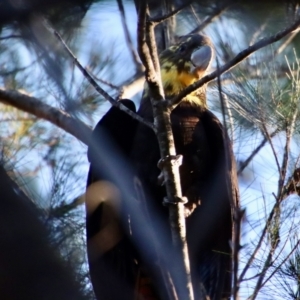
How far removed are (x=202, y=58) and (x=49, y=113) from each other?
3.15 ft

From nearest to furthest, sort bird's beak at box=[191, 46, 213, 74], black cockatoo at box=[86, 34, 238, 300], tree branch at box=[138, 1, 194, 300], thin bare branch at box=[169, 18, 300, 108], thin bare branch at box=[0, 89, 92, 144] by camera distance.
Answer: thin bare branch at box=[169, 18, 300, 108] → tree branch at box=[138, 1, 194, 300] → thin bare branch at box=[0, 89, 92, 144] → black cockatoo at box=[86, 34, 238, 300] → bird's beak at box=[191, 46, 213, 74]

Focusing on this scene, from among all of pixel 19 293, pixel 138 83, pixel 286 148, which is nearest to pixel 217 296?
pixel 286 148

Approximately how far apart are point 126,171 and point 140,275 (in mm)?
531

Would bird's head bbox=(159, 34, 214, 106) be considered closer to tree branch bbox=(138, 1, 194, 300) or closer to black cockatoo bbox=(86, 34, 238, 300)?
black cockatoo bbox=(86, 34, 238, 300)

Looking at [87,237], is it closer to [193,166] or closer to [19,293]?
[193,166]

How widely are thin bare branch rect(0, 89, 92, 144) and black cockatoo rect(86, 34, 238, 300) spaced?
107mm

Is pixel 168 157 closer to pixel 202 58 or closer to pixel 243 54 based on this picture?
pixel 243 54

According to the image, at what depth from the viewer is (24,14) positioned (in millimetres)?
1279

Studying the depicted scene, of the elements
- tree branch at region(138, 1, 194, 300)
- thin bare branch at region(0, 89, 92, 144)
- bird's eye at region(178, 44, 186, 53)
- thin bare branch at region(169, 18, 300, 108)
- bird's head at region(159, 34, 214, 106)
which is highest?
bird's eye at region(178, 44, 186, 53)

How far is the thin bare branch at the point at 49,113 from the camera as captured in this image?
3.06m

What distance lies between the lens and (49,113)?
3.12 m

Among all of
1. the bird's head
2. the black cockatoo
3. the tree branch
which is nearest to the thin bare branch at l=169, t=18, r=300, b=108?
the tree branch

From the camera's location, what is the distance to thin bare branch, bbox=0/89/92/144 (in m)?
3.06

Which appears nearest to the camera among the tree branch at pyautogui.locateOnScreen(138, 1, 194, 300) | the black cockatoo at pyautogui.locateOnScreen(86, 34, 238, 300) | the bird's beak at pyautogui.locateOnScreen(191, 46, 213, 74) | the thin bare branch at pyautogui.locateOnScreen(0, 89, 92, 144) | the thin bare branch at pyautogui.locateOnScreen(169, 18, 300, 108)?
the thin bare branch at pyautogui.locateOnScreen(169, 18, 300, 108)
